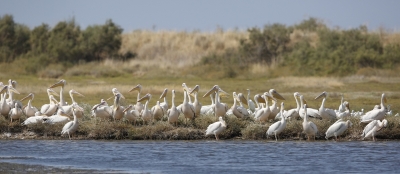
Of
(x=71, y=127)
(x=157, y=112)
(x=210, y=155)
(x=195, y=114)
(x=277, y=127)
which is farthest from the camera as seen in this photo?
(x=195, y=114)

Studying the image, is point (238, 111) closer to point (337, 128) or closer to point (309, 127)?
point (309, 127)

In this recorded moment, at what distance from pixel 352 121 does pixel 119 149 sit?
460cm

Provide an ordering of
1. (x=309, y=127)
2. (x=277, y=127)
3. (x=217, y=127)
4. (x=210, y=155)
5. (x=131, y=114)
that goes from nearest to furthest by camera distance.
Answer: (x=210, y=155), (x=309, y=127), (x=277, y=127), (x=217, y=127), (x=131, y=114)

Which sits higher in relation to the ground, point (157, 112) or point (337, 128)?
point (157, 112)

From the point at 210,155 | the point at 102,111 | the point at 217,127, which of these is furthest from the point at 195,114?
the point at 210,155

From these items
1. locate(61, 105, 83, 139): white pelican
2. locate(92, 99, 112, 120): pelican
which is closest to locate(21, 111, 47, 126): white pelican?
locate(61, 105, 83, 139): white pelican

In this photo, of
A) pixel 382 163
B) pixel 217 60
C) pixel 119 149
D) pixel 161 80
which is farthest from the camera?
pixel 217 60

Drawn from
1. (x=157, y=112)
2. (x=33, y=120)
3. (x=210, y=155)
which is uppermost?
(x=157, y=112)

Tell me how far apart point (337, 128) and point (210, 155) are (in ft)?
8.61

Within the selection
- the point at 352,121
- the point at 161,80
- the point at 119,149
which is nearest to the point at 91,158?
the point at 119,149

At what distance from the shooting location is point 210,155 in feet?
41.2

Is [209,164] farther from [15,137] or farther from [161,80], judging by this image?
[161,80]

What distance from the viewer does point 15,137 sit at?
14.7 meters

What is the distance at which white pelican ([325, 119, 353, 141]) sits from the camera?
1361 cm
